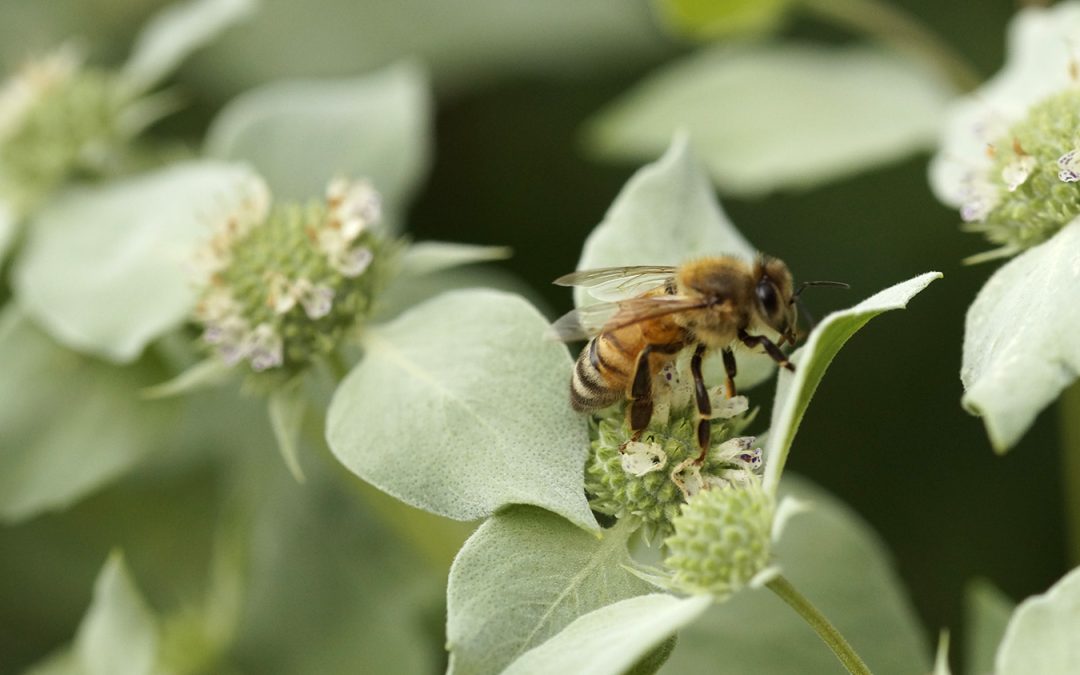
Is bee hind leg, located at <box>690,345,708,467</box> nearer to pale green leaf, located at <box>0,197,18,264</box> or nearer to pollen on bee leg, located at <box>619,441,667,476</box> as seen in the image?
pollen on bee leg, located at <box>619,441,667,476</box>

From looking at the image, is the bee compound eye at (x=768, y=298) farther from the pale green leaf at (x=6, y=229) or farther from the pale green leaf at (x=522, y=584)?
the pale green leaf at (x=6, y=229)

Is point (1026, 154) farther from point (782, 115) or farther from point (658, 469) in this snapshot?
point (782, 115)

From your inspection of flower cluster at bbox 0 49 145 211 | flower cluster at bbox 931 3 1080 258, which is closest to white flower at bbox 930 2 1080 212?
flower cluster at bbox 931 3 1080 258

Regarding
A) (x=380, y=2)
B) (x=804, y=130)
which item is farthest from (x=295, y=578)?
(x=380, y=2)

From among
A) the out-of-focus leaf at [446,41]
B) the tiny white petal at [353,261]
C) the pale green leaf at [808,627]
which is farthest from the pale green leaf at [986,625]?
the out-of-focus leaf at [446,41]

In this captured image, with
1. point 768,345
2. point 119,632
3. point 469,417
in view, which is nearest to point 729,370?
point 768,345

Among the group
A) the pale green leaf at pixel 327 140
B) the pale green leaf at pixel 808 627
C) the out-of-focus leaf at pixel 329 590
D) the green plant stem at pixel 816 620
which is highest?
the pale green leaf at pixel 327 140

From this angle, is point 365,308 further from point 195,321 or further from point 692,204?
point 692,204
